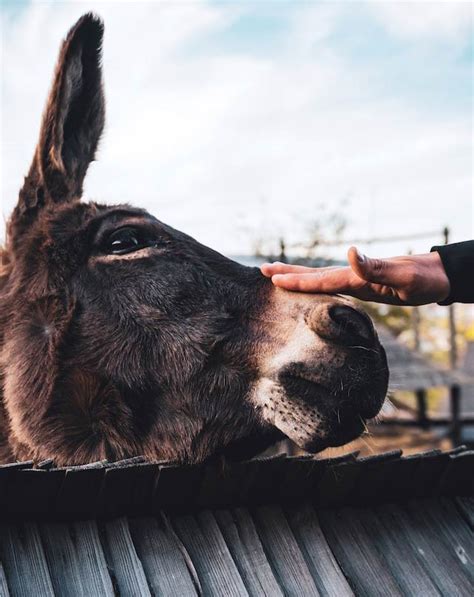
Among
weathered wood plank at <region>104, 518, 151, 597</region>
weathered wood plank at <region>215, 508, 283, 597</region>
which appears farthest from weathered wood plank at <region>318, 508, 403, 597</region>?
weathered wood plank at <region>104, 518, 151, 597</region>

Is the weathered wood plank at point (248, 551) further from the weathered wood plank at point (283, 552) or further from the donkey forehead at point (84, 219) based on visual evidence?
the donkey forehead at point (84, 219)

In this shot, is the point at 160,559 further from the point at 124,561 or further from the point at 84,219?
the point at 84,219

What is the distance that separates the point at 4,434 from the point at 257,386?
47.5 inches

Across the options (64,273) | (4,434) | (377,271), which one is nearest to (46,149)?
(64,273)

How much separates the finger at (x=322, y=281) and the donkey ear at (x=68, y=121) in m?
1.44

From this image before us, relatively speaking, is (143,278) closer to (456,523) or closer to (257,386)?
(257,386)

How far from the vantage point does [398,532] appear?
2615 mm

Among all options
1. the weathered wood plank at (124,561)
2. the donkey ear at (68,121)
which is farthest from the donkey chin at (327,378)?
the donkey ear at (68,121)

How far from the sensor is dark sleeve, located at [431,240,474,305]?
2.44 m

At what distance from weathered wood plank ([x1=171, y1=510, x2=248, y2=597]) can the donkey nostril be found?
76 centimetres

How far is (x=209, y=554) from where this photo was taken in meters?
2.12

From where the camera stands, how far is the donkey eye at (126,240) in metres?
2.98

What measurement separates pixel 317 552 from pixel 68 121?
2.54 metres

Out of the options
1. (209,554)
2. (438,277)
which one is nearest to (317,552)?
(209,554)
